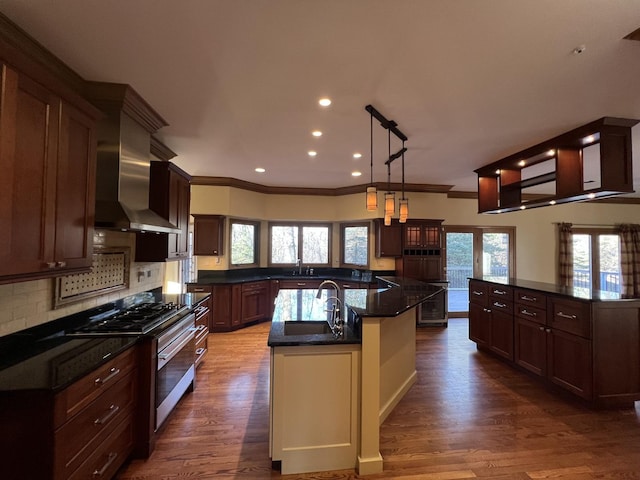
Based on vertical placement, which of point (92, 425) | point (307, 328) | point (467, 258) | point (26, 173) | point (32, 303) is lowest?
point (92, 425)

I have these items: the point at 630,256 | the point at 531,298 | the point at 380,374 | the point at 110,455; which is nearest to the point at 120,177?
the point at 110,455

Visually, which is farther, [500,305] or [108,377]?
[500,305]

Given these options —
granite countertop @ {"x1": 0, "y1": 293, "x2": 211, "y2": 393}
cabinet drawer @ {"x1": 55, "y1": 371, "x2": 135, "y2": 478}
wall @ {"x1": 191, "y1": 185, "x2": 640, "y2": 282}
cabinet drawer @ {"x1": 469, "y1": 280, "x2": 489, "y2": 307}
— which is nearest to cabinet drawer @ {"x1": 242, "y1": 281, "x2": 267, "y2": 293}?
wall @ {"x1": 191, "y1": 185, "x2": 640, "y2": 282}

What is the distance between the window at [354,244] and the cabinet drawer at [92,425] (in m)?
4.63

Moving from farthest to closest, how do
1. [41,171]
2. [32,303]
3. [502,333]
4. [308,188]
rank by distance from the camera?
1. [308,188]
2. [502,333]
3. [32,303]
4. [41,171]

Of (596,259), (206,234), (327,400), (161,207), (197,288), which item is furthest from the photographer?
(596,259)

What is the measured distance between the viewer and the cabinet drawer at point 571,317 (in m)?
2.72

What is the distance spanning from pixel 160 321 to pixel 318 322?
4.11 feet

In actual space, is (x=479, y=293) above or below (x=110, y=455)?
above

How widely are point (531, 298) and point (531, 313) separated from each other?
0.55ft

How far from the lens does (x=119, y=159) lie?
2354mm

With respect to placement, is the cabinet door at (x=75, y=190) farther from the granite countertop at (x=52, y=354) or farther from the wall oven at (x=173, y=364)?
the wall oven at (x=173, y=364)

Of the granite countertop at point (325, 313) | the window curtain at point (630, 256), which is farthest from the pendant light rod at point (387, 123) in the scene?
the window curtain at point (630, 256)

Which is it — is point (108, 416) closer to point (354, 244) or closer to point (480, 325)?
point (480, 325)
